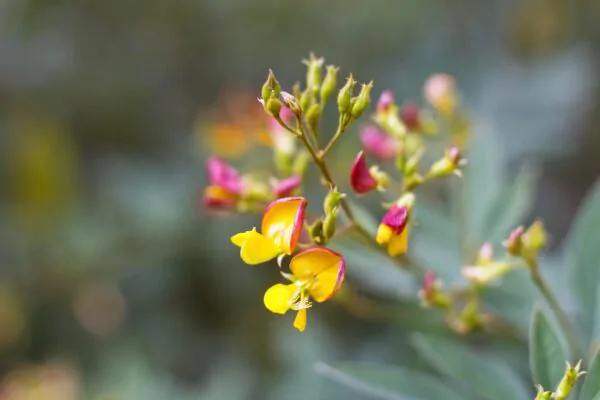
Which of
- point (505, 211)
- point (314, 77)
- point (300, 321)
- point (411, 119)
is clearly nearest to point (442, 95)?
point (411, 119)

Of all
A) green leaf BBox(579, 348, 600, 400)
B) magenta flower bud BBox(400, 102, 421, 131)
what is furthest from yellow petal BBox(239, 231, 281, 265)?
magenta flower bud BBox(400, 102, 421, 131)

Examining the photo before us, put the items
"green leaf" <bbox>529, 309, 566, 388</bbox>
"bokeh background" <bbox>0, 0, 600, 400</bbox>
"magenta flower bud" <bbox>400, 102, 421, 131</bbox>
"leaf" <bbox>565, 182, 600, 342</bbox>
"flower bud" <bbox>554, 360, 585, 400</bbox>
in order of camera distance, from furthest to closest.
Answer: "bokeh background" <bbox>0, 0, 600, 400</bbox>
"magenta flower bud" <bbox>400, 102, 421, 131</bbox>
"leaf" <bbox>565, 182, 600, 342</bbox>
"green leaf" <bbox>529, 309, 566, 388</bbox>
"flower bud" <bbox>554, 360, 585, 400</bbox>

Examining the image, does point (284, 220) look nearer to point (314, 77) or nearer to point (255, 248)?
point (255, 248)

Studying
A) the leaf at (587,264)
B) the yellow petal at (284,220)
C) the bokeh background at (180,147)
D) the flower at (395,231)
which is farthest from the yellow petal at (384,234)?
the bokeh background at (180,147)

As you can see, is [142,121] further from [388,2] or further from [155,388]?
[155,388]

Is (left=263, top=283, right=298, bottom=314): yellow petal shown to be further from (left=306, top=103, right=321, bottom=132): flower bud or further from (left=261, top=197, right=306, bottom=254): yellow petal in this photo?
(left=306, top=103, right=321, bottom=132): flower bud

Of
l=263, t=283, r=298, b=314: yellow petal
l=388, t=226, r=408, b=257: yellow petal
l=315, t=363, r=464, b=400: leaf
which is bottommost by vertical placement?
l=315, t=363, r=464, b=400: leaf

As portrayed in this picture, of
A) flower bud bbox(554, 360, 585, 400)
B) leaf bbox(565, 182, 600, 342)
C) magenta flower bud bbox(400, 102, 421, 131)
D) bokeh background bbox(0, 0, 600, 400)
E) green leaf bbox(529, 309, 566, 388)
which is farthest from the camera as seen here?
bokeh background bbox(0, 0, 600, 400)
